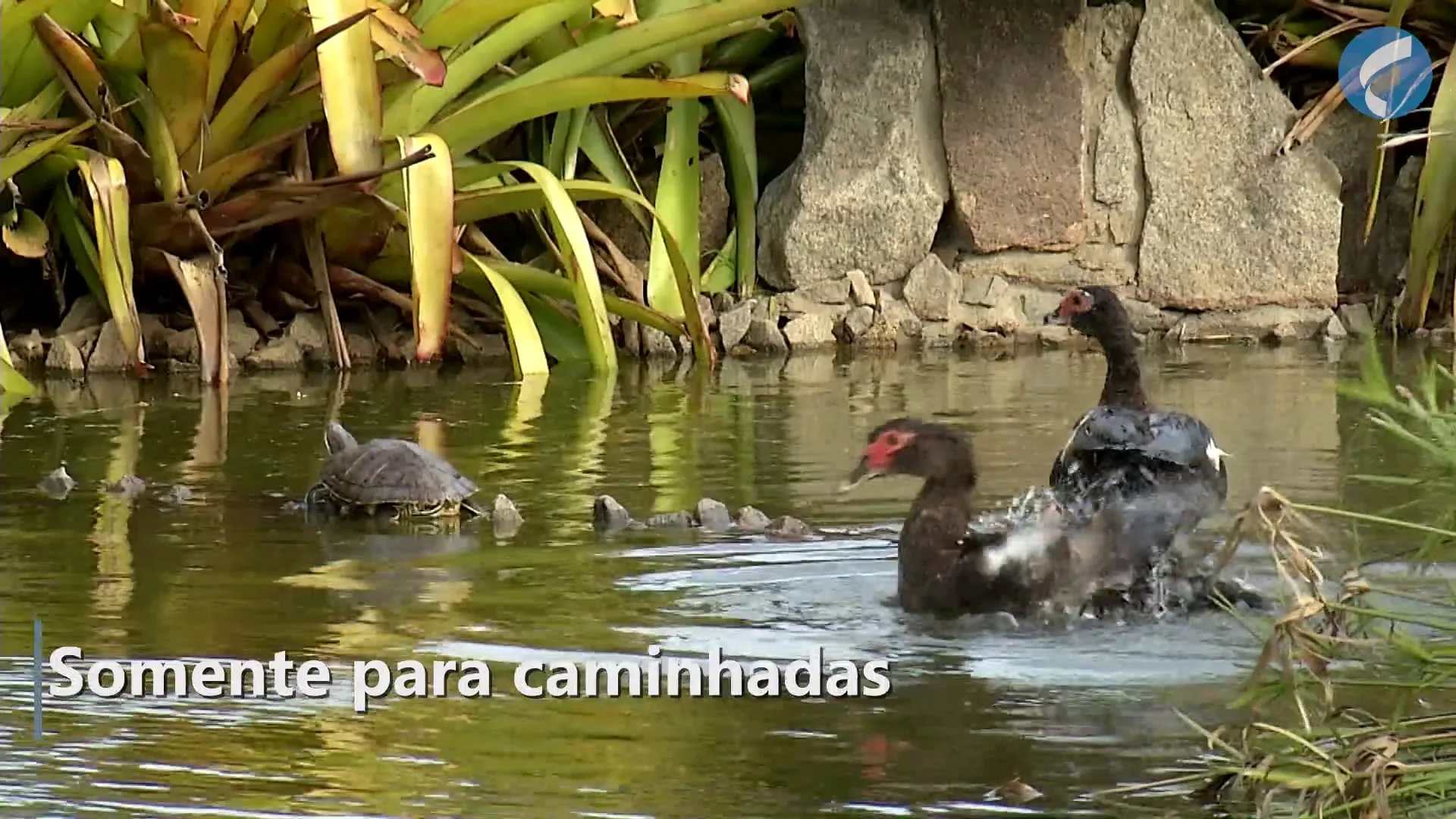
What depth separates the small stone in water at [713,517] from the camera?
19.4ft

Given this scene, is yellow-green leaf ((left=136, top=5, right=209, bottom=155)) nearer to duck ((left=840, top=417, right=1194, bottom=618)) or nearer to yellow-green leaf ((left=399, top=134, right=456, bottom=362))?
yellow-green leaf ((left=399, top=134, right=456, bottom=362))

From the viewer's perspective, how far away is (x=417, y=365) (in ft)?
33.5

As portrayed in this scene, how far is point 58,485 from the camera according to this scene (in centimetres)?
653

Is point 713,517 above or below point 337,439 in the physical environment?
below

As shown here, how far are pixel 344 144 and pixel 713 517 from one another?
3415 mm

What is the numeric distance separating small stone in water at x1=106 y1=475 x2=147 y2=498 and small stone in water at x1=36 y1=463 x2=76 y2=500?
105 mm

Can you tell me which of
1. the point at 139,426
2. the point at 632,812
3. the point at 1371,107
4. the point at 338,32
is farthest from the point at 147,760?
the point at 1371,107

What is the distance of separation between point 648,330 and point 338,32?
2643mm

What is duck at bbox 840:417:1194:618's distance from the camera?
4.75 meters

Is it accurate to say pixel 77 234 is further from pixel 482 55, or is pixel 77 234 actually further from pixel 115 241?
pixel 482 55

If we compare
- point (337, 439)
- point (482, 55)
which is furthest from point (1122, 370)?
point (482, 55)

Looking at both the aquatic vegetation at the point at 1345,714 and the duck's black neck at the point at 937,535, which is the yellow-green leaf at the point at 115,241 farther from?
the aquatic vegetation at the point at 1345,714

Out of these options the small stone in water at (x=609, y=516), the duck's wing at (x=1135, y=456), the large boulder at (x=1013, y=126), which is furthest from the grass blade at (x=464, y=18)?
the duck's wing at (x=1135, y=456)

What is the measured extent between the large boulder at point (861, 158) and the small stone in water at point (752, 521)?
225 inches
